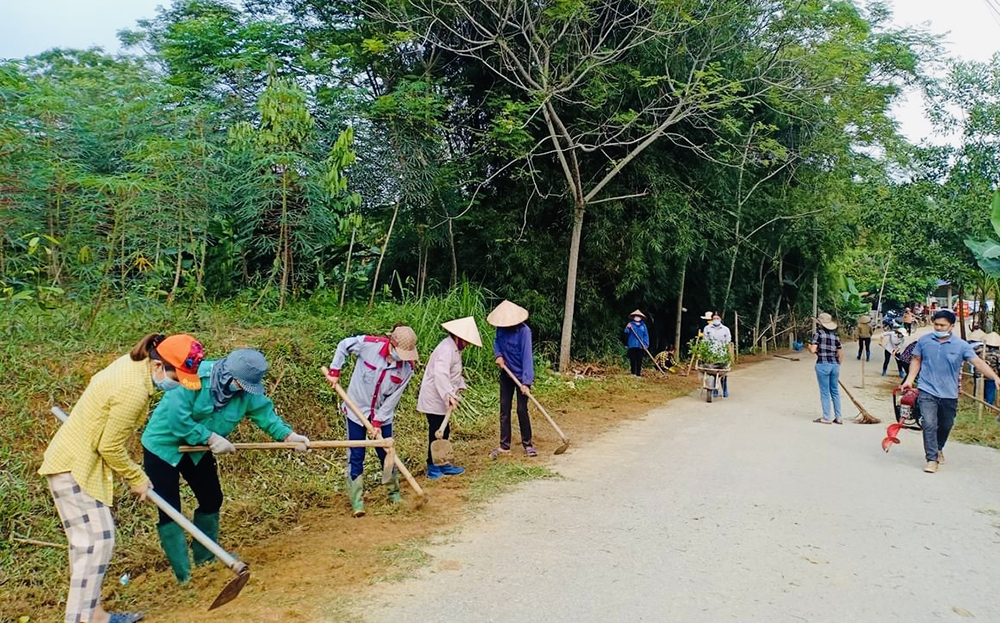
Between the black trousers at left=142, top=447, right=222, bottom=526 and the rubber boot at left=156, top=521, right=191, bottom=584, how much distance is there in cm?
6

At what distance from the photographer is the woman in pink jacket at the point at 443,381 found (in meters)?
6.43

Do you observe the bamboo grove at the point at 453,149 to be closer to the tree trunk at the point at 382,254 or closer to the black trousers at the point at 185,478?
the tree trunk at the point at 382,254

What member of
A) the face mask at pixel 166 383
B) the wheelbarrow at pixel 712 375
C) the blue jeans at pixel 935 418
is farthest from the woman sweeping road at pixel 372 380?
the wheelbarrow at pixel 712 375

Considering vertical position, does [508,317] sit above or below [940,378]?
above

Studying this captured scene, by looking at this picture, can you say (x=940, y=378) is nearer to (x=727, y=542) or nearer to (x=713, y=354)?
(x=727, y=542)

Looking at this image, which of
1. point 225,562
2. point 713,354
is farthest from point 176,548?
point 713,354

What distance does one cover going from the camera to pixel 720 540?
5098 mm

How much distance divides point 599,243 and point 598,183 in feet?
3.86

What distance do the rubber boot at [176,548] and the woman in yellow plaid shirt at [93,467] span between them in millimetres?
567

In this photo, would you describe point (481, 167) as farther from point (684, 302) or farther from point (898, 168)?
point (898, 168)

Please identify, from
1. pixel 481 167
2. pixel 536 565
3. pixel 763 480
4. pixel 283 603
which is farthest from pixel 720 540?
pixel 481 167

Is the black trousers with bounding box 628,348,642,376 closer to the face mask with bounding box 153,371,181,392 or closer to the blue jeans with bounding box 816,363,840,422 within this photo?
the blue jeans with bounding box 816,363,840,422

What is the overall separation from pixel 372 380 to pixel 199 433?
5.27 feet

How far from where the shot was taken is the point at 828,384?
1012 centimetres
